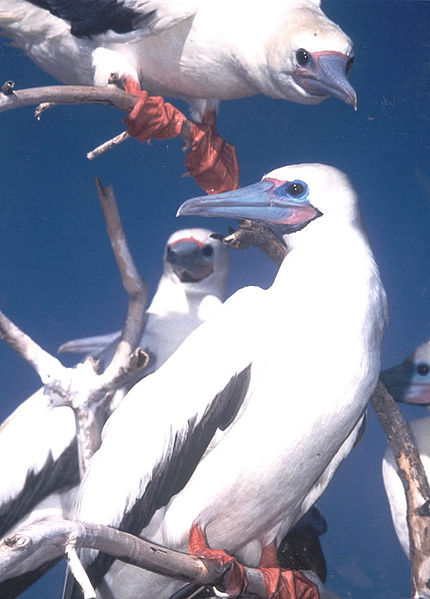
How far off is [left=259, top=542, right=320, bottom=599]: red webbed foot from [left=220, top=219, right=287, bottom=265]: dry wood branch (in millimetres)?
546

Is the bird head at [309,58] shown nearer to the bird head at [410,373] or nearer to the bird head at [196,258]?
the bird head at [196,258]

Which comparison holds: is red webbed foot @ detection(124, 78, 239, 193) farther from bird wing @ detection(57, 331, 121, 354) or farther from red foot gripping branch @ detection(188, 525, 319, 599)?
red foot gripping branch @ detection(188, 525, 319, 599)

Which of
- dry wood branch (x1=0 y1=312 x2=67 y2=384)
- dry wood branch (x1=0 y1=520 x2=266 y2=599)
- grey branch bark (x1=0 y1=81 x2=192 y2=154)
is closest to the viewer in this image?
dry wood branch (x1=0 y1=520 x2=266 y2=599)

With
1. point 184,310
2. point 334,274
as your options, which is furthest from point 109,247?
point 334,274

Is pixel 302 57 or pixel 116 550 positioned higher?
pixel 302 57

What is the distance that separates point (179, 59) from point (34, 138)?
319mm

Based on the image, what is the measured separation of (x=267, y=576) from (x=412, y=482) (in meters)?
0.33

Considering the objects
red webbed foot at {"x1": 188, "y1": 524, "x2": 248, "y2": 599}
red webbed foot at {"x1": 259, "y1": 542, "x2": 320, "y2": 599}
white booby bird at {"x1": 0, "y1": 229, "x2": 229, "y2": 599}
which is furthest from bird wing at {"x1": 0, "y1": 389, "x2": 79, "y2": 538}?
red webbed foot at {"x1": 259, "y1": 542, "x2": 320, "y2": 599}

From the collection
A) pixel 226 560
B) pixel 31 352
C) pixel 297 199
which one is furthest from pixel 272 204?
pixel 226 560

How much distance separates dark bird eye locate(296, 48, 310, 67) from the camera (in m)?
1.28

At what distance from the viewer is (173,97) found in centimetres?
151

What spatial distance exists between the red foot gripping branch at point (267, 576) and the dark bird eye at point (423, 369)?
18.1 inches

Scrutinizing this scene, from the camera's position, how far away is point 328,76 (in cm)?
125

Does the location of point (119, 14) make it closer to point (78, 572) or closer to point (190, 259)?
point (190, 259)
